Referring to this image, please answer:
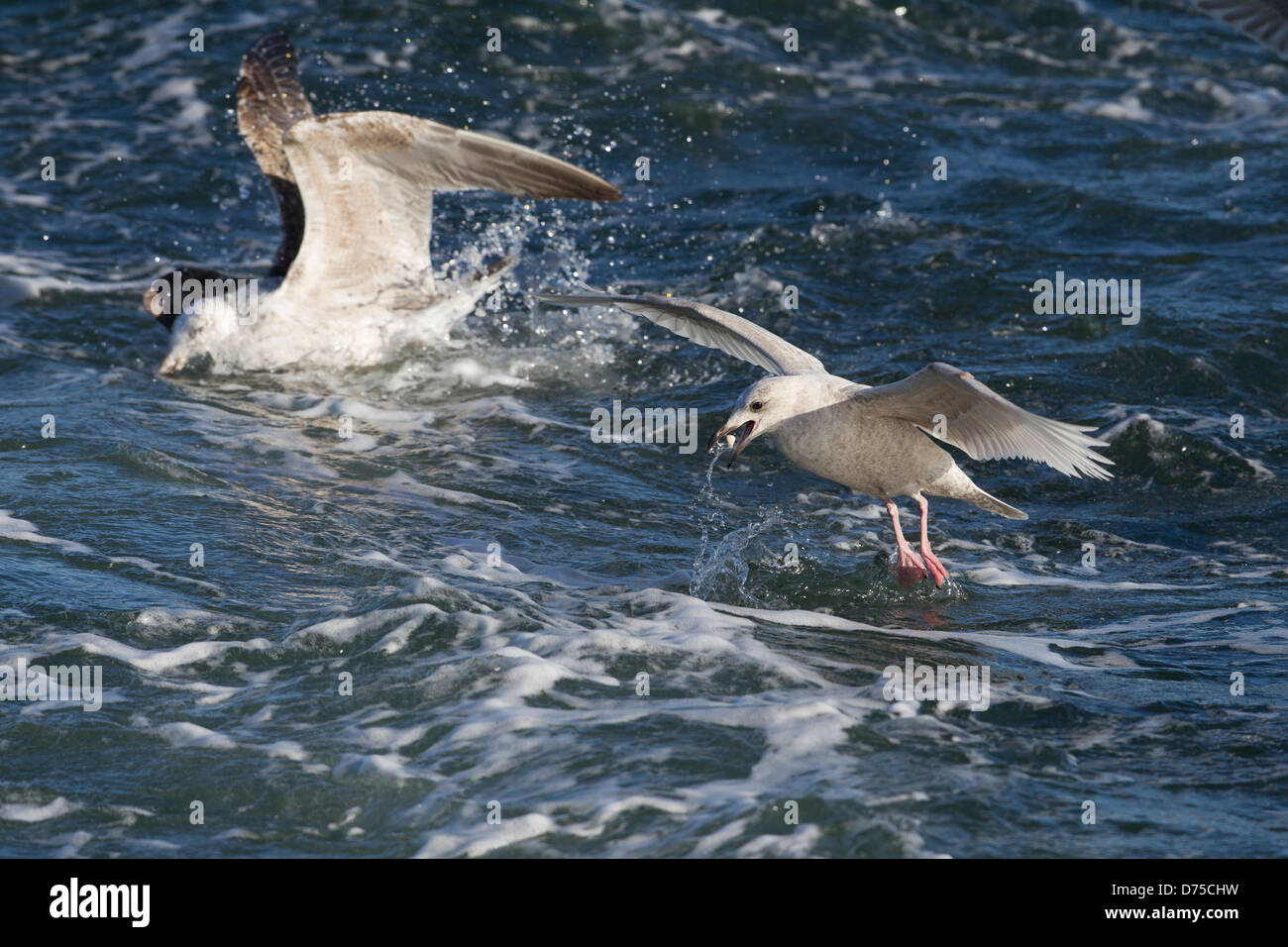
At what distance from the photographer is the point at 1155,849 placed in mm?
4414

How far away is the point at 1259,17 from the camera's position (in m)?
8.00

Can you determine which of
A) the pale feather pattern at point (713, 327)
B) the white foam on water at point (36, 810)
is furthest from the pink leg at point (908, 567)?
the white foam on water at point (36, 810)

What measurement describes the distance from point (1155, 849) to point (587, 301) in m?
4.08

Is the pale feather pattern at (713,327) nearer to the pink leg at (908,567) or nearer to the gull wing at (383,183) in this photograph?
the pink leg at (908,567)

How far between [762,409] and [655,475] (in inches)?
74.4

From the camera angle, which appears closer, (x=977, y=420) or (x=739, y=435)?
(x=977, y=420)

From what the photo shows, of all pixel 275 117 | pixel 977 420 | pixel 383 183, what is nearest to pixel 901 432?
pixel 977 420

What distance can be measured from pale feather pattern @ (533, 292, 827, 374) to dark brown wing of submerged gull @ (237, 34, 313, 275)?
3569 millimetres

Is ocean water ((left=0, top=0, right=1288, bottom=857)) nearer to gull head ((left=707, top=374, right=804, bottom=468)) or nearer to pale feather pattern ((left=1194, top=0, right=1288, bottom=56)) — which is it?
gull head ((left=707, top=374, right=804, bottom=468))

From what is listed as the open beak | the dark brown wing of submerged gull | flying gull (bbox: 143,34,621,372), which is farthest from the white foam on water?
Answer: the dark brown wing of submerged gull

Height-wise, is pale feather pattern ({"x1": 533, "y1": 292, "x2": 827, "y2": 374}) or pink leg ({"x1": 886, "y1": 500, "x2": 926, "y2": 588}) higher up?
pale feather pattern ({"x1": 533, "y1": 292, "x2": 827, "y2": 374})

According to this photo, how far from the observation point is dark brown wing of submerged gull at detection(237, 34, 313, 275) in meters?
10.5

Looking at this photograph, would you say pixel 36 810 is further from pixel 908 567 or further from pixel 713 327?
pixel 713 327
